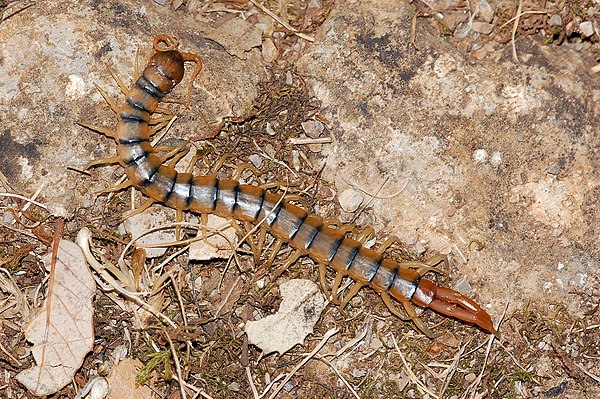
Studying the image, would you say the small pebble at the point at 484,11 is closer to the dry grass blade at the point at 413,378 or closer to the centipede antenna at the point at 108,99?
the dry grass blade at the point at 413,378

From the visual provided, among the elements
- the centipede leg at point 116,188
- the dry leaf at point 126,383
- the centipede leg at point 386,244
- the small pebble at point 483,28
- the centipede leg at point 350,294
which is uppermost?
the small pebble at point 483,28

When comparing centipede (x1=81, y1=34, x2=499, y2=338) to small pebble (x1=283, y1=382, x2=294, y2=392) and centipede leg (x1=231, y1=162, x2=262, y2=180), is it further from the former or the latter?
small pebble (x1=283, y1=382, x2=294, y2=392)

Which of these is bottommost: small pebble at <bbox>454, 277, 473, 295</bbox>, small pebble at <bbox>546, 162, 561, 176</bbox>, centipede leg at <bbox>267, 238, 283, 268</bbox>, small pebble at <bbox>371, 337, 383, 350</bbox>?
small pebble at <bbox>371, 337, 383, 350</bbox>

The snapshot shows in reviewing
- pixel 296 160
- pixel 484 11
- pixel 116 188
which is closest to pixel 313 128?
pixel 296 160

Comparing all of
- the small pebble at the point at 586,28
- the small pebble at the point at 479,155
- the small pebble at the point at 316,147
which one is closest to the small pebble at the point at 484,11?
the small pebble at the point at 586,28

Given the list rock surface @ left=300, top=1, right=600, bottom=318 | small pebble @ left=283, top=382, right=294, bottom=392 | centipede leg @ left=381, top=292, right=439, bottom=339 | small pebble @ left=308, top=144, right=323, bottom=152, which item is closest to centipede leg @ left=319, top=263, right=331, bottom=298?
centipede leg @ left=381, top=292, right=439, bottom=339

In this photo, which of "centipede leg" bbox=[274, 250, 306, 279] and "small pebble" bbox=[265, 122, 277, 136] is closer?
"centipede leg" bbox=[274, 250, 306, 279]

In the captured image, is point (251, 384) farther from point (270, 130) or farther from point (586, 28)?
point (586, 28)
